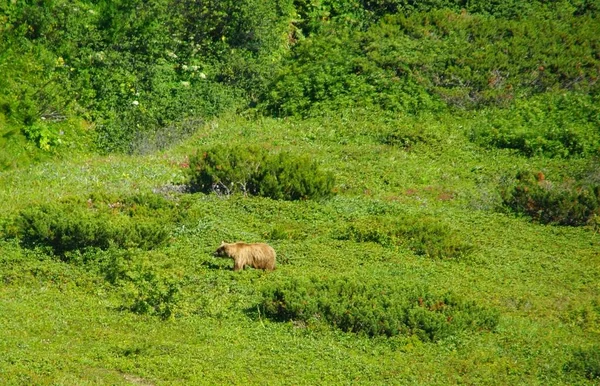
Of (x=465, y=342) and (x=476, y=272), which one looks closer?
(x=465, y=342)

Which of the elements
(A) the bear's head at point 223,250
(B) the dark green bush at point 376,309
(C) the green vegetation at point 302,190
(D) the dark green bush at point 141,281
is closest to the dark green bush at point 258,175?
(C) the green vegetation at point 302,190

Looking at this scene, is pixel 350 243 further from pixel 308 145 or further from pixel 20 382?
pixel 20 382

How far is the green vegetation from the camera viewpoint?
13.6m

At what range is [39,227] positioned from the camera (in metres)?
17.0

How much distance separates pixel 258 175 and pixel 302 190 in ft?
3.90

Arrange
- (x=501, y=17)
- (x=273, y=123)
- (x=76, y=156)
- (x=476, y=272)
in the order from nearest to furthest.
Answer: (x=476, y=272), (x=76, y=156), (x=273, y=123), (x=501, y=17)

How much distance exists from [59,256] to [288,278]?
4.29 meters

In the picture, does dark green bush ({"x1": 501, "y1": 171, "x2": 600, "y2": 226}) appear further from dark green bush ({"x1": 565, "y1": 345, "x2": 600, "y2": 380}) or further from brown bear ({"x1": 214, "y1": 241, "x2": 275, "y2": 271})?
dark green bush ({"x1": 565, "y1": 345, "x2": 600, "y2": 380})

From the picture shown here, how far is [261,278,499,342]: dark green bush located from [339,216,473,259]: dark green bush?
10.3 feet

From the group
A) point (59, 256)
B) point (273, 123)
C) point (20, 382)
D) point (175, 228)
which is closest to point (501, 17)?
point (273, 123)

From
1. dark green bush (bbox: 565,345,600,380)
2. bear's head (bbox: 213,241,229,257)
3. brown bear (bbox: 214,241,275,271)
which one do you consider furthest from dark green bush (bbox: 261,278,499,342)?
bear's head (bbox: 213,241,229,257)

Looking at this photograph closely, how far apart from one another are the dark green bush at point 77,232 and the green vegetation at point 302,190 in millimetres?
59

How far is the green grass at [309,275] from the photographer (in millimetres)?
12742

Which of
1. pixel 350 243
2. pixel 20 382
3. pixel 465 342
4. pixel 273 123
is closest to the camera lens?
pixel 20 382
